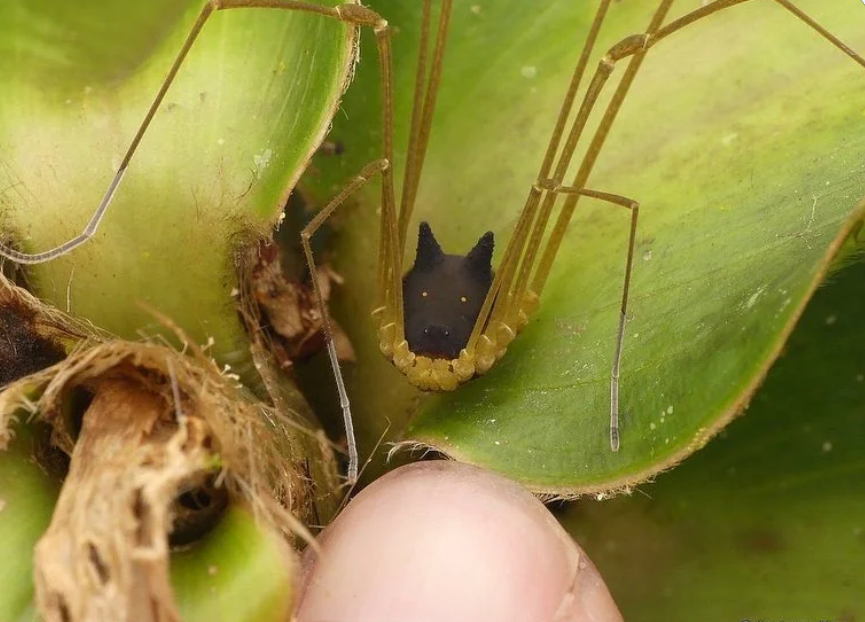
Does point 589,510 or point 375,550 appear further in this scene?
point 589,510

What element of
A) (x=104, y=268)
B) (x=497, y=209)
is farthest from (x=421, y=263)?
(x=104, y=268)

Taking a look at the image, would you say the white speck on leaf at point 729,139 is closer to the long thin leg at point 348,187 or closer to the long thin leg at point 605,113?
the long thin leg at point 605,113

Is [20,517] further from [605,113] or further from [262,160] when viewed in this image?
[605,113]

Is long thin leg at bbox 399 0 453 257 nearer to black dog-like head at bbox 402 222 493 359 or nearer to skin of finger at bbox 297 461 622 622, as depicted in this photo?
black dog-like head at bbox 402 222 493 359

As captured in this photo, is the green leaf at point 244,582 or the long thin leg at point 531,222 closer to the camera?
the green leaf at point 244,582

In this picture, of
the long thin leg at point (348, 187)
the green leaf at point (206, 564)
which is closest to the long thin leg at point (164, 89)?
the long thin leg at point (348, 187)

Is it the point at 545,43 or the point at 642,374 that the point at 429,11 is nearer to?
the point at 545,43

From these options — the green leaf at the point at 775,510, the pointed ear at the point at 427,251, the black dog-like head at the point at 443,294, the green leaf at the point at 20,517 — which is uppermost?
the green leaf at the point at 20,517

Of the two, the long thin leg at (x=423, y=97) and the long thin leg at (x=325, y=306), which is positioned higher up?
the long thin leg at (x=423, y=97)
